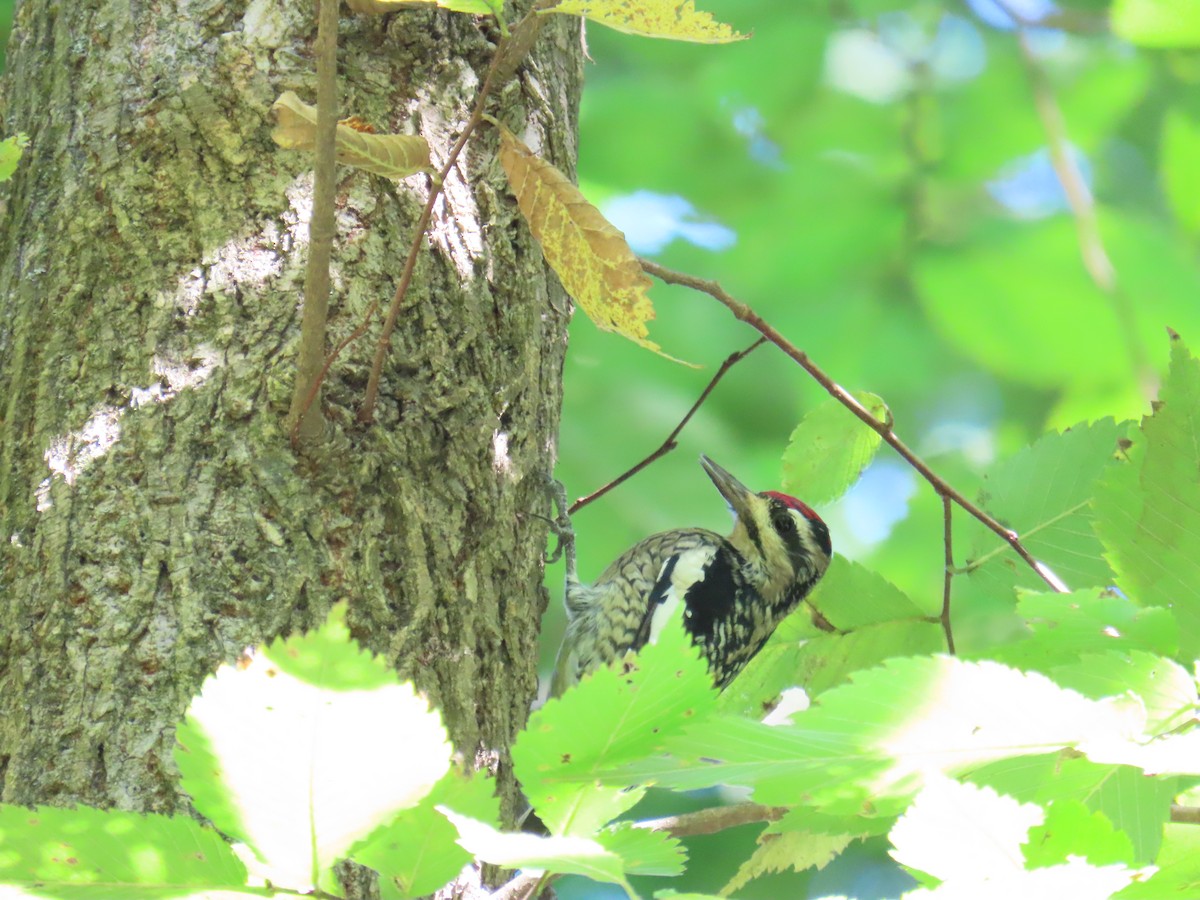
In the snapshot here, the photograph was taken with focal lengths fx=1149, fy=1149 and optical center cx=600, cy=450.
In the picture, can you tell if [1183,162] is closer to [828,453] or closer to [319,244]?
[828,453]

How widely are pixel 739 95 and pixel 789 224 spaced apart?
53 cm

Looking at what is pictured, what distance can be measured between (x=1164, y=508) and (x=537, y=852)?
798mm

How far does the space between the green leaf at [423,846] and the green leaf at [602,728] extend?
0.06 meters

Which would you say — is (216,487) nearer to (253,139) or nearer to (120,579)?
(120,579)

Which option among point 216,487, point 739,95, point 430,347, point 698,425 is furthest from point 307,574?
point 739,95

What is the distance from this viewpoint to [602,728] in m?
0.75

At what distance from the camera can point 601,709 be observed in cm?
75

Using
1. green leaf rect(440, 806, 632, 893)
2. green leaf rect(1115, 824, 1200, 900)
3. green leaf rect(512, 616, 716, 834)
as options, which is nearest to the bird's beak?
green leaf rect(1115, 824, 1200, 900)

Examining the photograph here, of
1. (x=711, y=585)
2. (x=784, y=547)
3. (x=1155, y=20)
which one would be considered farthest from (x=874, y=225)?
(x=711, y=585)

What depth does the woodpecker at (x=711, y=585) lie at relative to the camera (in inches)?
122

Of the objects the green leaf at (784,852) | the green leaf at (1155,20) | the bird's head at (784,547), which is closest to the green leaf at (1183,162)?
the green leaf at (1155,20)

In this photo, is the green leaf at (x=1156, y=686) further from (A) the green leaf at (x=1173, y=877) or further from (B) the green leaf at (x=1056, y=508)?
(B) the green leaf at (x=1056, y=508)

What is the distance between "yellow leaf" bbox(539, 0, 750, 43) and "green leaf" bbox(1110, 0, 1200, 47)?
2941 mm

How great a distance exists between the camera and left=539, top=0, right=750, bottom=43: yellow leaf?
48.9 inches
